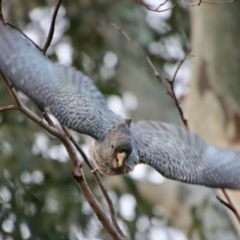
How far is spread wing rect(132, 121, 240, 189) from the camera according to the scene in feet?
6.51

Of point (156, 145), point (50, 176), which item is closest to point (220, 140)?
point (50, 176)

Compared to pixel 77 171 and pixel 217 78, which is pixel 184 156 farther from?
pixel 217 78

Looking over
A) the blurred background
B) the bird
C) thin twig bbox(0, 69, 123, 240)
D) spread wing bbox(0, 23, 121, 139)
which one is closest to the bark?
the blurred background

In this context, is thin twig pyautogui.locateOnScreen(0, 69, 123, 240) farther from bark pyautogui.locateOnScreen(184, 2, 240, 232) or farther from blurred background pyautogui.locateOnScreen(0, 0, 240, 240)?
bark pyautogui.locateOnScreen(184, 2, 240, 232)

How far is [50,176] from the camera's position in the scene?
3.44m

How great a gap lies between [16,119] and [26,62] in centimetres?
160

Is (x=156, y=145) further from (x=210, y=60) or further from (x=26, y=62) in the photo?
(x=210, y=60)

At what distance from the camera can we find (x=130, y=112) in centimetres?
445

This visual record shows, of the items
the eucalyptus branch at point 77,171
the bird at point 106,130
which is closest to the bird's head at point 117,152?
the bird at point 106,130

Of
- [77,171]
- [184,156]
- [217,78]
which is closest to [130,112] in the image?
[217,78]

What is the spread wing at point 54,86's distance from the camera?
69.1 inches

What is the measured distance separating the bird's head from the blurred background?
0.60 metres

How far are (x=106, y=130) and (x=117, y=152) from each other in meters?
0.12

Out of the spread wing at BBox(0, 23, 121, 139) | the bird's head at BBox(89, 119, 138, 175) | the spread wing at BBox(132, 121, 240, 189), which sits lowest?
the spread wing at BBox(132, 121, 240, 189)
